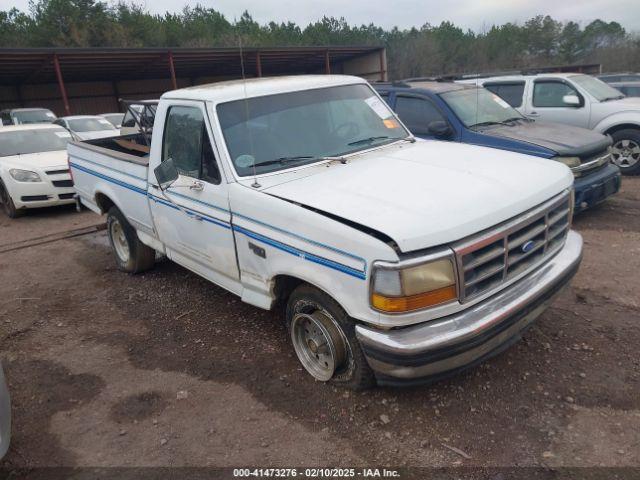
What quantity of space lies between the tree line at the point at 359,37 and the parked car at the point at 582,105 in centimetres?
3219

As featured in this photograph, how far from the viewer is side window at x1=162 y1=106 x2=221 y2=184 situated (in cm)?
362

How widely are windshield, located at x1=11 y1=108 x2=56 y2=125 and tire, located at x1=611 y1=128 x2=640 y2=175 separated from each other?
17.0 m

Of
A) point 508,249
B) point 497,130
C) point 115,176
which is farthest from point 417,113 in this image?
point 508,249

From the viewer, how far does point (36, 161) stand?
8.75 m

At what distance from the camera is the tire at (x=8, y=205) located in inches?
345

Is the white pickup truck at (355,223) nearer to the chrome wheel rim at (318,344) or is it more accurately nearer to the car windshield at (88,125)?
the chrome wheel rim at (318,344)

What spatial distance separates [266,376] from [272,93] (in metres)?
2.17

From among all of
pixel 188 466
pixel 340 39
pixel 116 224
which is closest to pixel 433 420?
pixel 188 466

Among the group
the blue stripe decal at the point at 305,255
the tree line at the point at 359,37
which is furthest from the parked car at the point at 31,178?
the tree line at the point at 359,37

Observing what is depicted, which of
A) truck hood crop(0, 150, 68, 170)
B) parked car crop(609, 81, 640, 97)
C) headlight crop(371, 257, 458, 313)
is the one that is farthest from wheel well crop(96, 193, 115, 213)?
parked car crop(609, 81, 640, 97)

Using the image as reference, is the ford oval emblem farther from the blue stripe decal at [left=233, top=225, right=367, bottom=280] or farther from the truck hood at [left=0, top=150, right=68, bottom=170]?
the truck hood at [left=0, top=150, right=68, bottom=170]

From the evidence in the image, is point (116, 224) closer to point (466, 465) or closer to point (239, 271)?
point (239, 271)

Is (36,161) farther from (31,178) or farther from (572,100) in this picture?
(572,100)

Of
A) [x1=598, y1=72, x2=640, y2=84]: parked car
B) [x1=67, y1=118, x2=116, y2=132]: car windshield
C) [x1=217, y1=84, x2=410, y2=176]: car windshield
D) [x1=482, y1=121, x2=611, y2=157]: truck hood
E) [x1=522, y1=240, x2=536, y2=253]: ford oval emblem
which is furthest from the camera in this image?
[x1=598, y1=72, x2=640, y2=84]: parked car
